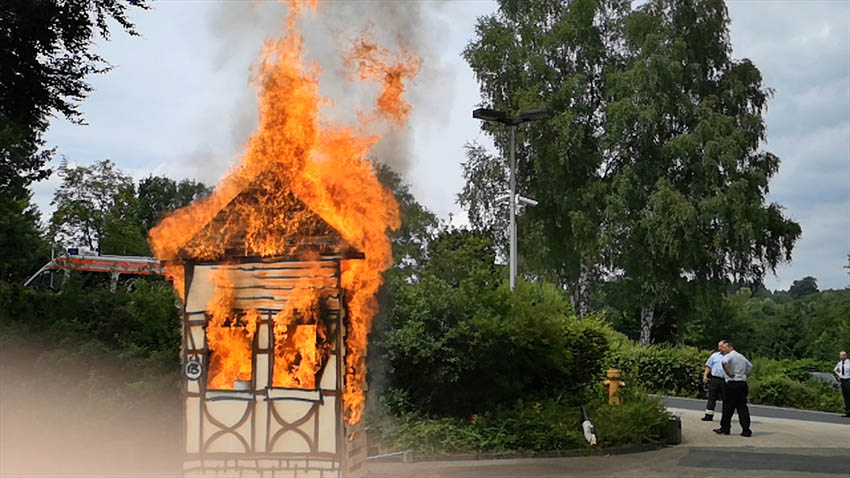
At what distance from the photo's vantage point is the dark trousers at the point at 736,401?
14438 mm

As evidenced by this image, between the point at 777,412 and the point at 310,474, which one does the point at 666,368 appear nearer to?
the point at 777,412

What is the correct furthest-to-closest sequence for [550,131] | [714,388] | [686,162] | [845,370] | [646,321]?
[646,321]
[550,131]
[686,162]
[845,370]
[714,388]

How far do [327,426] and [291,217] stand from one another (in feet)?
6.79

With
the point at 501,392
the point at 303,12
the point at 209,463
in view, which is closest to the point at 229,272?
the point at 209,463

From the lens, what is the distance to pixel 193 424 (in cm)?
802

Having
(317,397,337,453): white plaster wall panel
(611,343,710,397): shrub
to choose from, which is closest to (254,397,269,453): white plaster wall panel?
(317,397,337,453): white plaster wall panel

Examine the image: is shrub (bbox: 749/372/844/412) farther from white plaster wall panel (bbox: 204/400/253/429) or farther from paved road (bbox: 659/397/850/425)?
white plaster wall panel (bbox: 204/400/253/429)

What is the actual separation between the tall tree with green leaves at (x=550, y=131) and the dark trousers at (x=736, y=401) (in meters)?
14.4

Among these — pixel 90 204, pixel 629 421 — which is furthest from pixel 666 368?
pixel 90 204

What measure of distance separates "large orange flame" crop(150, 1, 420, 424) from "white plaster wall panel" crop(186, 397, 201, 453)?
0.28 m

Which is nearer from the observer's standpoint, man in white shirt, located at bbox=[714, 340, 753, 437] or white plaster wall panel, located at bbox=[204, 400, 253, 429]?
white plaster wall panel, located at bbox=[204, 400, 253, 429]

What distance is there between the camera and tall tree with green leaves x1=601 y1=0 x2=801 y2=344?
89.9 ft

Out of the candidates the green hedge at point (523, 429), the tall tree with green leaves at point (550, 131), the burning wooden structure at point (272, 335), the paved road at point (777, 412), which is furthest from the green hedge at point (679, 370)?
the burning wooden structure at point (272, 335)

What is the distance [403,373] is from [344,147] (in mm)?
5206
